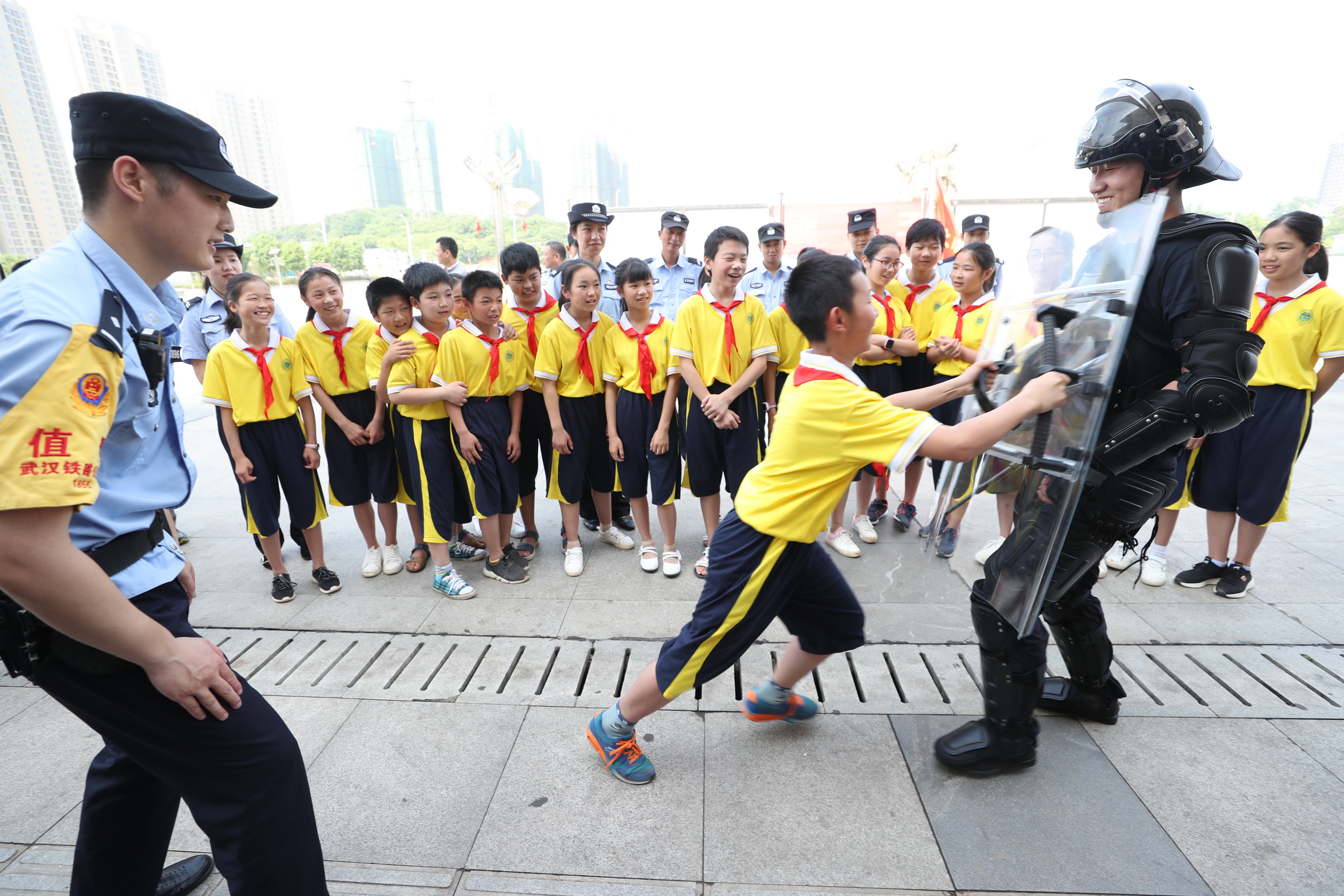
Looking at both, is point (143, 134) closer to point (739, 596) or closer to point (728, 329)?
point (739, 596)

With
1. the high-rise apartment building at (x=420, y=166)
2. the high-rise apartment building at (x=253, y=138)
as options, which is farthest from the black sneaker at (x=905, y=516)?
the high-rise apartment building at (x=253, y=138)

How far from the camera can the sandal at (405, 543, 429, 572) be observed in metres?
4.08

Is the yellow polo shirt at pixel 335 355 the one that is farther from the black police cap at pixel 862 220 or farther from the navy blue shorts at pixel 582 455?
the black police cap at pixel 862 220

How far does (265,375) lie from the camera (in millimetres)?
3602

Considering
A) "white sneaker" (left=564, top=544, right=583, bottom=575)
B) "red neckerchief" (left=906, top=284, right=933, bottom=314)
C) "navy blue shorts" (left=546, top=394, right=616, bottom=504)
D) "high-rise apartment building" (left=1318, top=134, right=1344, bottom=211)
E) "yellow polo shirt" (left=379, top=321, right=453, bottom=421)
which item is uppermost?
"high-rise apartment building" (left=1318, top=134, right=1344, bottom=211)

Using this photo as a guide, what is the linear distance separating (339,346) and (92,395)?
307 centimetres

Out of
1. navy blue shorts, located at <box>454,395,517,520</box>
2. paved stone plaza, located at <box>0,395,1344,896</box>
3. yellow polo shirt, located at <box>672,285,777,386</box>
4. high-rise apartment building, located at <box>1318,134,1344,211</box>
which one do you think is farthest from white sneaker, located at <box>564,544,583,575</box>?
high-rise apartment building, located at <box>1318,134,1344,211</box>

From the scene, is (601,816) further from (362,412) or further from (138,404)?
(362,412)

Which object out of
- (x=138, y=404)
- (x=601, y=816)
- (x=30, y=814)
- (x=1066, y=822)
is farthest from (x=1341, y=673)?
(x=30, y=814)

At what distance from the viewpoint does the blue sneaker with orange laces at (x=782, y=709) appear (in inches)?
96.3

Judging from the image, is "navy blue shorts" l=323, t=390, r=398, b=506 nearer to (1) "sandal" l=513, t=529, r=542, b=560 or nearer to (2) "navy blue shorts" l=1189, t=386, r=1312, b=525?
(1) "sandal" l=513, t=529, r=542, b=560

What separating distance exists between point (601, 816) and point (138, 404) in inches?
68.8

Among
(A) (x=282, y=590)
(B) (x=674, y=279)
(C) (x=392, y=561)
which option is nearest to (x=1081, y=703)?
(C) (x=392, y=561)

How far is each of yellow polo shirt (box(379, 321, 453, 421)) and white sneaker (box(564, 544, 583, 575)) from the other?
1144mm
